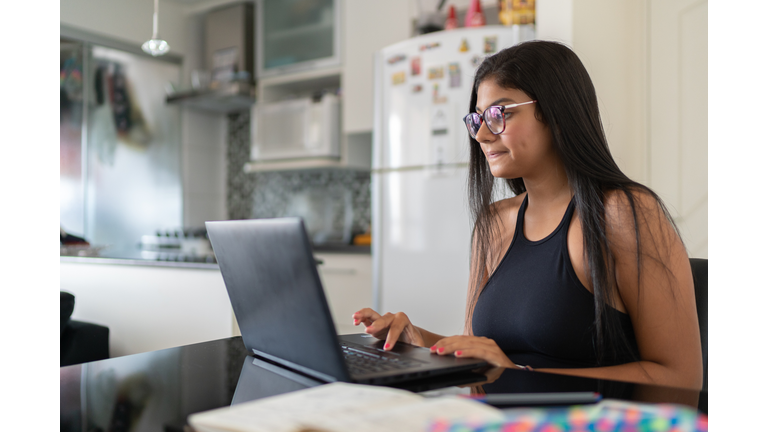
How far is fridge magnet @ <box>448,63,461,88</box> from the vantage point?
108 inches

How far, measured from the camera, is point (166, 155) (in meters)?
4.34

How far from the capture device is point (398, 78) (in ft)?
9.63

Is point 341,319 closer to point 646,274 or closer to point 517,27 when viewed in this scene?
point 517,27

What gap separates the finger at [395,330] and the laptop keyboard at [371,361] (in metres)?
0.03

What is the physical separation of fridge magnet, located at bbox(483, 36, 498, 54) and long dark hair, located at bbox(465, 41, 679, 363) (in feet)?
5.05

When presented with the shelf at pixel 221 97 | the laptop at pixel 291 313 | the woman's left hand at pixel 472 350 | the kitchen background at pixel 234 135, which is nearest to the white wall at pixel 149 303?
the kitchen background at pixel 234 135

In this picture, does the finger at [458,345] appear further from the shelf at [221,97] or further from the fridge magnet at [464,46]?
the shelf at [221,97]

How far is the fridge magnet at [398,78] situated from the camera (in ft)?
9.58

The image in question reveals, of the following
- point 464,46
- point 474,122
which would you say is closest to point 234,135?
point 464,46

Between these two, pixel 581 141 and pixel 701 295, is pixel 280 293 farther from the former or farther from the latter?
pixel 701 295

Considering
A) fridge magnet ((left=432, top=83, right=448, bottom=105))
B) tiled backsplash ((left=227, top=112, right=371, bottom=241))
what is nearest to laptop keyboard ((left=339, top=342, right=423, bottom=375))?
fridge magnet ((left=432, top=83, right=448, bottom=105))

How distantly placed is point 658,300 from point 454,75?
1963 mm

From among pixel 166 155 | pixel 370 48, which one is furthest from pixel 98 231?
pixel 370 48
